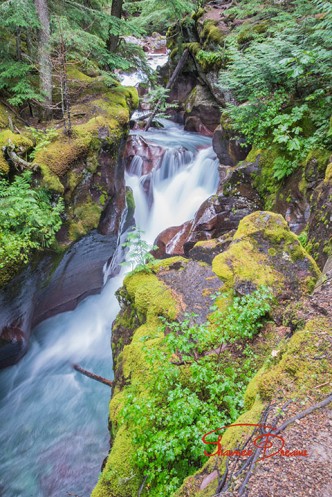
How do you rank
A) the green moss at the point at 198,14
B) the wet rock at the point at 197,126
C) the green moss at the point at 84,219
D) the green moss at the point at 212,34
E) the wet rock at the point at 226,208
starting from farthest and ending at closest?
the green moss at the point at 198,14 < the wet rock at the point at 197,126 < the green moss at the point at 212,34 < the wet rock at the point at 226,208 < the green moss at the point at 84,219

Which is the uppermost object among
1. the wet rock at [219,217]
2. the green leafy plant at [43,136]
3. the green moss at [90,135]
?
the green leafy plant at [43,136]

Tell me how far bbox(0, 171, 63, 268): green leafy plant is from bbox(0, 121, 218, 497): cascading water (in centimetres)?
321

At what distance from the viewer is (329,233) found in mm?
4762

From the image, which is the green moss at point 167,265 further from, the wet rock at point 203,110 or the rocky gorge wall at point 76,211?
the wet rock at point 203,110

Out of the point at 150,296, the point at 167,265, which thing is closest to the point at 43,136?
the point at 167,265

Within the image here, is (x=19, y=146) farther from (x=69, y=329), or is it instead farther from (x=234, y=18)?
(x=234, y=18)

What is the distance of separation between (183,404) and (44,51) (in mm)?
8397

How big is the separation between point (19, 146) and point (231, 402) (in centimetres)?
647

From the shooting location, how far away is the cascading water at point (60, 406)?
18.1ft

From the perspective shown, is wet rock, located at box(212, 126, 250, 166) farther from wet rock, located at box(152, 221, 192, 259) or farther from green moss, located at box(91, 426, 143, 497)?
green moss, located at box(91, 426, 143, 497)

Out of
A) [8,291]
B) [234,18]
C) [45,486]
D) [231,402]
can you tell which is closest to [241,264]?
[231,402]

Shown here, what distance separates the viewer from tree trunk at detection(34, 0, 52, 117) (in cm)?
726

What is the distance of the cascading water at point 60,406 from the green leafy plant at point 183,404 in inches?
144

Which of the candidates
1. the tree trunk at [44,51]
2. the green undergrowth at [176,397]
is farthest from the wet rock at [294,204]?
the tree trunk at [44,51]
